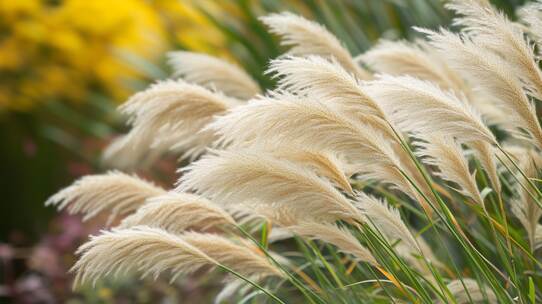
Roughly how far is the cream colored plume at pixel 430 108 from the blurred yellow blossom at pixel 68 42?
17.2ft

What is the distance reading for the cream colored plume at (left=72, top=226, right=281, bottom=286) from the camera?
1618mm

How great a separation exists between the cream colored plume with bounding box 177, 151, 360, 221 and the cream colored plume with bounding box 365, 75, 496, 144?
0.21 m

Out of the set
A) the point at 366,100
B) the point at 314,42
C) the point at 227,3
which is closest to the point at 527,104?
the point at 366,100

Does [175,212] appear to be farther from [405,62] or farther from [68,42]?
[68,42]

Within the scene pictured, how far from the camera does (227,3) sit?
15.0 ft

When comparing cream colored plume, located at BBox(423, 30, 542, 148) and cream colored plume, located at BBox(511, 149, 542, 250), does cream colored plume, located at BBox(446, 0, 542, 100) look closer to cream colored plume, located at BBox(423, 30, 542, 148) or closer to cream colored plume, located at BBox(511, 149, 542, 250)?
cream colored plume, located at BBox(423, 30, 542, 148)

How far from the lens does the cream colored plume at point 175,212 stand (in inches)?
69.4

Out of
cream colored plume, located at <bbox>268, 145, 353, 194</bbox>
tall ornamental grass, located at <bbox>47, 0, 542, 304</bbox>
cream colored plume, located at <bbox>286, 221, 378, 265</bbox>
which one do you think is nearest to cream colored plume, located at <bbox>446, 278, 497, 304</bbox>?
tall ornamental grass, located at <bbox>47, 0, 542, 304</bbox>

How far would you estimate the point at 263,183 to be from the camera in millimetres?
1641

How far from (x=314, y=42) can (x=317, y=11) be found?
5.99ft

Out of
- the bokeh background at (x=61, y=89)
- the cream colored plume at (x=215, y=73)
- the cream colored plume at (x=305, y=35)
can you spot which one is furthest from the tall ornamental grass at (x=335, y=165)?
the bokeh background at (x=61, y=89)

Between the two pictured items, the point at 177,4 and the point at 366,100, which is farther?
the point at 177,4

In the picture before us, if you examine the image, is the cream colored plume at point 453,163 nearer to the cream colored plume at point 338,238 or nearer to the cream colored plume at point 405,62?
the cream colored plume at point 338,238

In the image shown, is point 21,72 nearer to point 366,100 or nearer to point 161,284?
point 161,284
